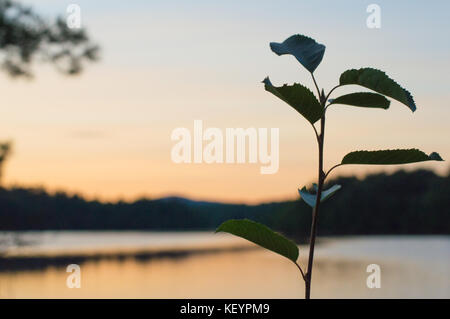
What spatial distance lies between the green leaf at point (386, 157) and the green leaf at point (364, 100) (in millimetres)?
69

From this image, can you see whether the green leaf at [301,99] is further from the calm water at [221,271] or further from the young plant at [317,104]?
the calm water at [221,271]

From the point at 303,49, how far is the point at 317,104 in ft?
0.32

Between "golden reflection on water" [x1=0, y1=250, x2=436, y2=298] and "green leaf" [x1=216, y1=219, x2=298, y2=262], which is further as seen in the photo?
"golden reflection on water" [x1=0, y1=250, x2=436, y2=298]

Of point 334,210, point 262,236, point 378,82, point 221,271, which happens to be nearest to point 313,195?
point 262,236

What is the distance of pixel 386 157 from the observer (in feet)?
2.72

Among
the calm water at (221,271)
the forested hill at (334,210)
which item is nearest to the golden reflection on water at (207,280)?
the calm water at (221,271)

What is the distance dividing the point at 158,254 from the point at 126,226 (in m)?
13.5

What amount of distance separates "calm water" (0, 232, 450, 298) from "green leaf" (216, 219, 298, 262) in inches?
564

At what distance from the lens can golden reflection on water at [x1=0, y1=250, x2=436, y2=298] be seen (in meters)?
15.6
